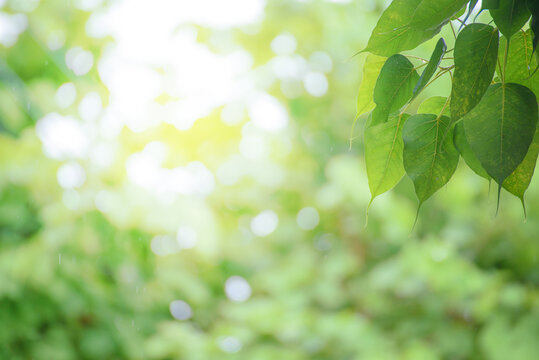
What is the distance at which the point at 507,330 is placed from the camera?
64.9 inches

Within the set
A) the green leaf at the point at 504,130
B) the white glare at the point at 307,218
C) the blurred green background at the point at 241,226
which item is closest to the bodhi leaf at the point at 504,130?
the green leaf at the point at 504,130

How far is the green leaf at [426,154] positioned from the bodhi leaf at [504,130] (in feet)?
0.13

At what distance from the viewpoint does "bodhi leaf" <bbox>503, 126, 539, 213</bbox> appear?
0.99 feet

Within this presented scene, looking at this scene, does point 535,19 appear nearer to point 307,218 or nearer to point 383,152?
point 383,152

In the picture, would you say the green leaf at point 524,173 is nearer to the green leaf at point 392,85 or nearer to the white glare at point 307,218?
the green leaf at point 392,85

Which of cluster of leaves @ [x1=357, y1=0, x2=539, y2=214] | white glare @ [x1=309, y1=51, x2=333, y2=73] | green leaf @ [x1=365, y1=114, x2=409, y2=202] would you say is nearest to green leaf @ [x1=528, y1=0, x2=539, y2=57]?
cluster of leaves @ [x1=357, y1=0, x2=539, y2=214]

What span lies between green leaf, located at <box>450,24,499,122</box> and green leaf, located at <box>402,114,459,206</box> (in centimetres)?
4

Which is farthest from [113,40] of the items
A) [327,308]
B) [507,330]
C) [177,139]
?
[507,330]

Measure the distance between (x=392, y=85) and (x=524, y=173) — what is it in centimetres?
9

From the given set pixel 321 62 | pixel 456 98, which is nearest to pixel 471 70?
pixel 456 98

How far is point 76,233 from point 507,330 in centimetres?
140

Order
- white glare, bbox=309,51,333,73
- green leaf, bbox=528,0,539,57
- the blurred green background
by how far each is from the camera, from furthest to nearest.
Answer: white glare, bbox=309,51,333,73 → the blurred green background → green leaf, bbox=528,0,539,57

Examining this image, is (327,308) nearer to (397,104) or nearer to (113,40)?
(113,40)

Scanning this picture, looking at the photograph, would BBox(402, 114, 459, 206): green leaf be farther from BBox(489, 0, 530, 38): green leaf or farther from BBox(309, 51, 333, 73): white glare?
BBox(309, 51, 333, 73): white glare
